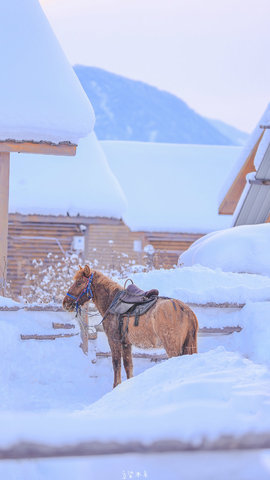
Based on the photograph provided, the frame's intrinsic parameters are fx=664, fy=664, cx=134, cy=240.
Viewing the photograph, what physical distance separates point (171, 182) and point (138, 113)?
442 ft

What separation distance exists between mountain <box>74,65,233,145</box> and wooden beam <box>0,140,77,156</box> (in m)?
136

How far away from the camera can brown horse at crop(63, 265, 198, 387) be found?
602 centimetres

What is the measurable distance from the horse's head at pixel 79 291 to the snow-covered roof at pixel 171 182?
1331 centimetres

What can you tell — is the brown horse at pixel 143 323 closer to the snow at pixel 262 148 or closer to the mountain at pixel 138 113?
the snow at pixel 262 148

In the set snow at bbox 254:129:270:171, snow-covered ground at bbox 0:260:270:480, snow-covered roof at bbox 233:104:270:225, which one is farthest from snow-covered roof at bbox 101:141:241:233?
snow-covered ground at bbox 0:260:270:480

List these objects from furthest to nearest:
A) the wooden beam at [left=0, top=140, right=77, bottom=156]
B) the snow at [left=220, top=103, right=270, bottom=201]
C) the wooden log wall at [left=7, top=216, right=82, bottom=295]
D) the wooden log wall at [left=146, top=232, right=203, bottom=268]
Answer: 1. the wooden log wall at [left=146, top=232, right=203, bottom=268]
2. the wooden log wall at [left=7, top=216, right=82, bottom=295]
3. the snow at [left=220, top=103, right=270, bottom=201]
4. the wooden beam at [left=0, top=140, right=77, bottom=156]

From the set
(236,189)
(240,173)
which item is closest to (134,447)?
(240,173)

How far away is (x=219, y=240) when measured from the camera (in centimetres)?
1051

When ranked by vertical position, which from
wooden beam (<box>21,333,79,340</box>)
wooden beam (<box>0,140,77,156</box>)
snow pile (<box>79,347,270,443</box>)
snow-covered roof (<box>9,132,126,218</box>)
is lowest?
snow-covered roof (<box>9,132,126,218</box>)

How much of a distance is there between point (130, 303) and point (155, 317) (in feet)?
1.30

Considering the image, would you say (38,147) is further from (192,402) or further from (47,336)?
(192,402)

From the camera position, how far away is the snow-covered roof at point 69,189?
18234mm

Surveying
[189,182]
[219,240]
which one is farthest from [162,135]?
[219,240]

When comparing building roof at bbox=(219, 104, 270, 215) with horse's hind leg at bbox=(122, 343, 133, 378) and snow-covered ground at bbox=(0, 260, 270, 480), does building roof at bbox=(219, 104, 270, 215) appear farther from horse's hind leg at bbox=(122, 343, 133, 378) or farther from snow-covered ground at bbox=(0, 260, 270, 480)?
horse's hind leg at bbox=(122, 343, 133, 378)
